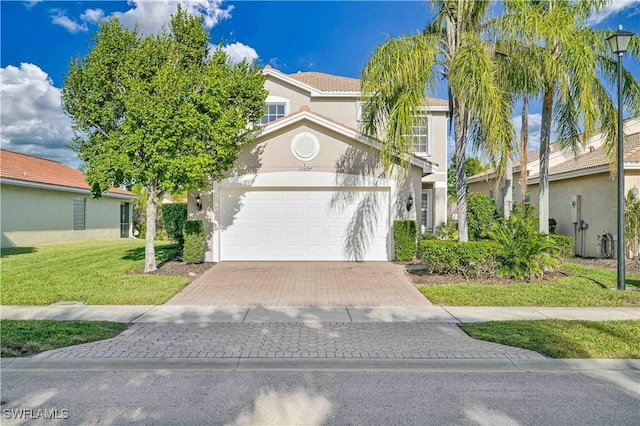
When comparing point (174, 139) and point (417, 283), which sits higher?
point (174, 139)

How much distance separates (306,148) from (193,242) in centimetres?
468

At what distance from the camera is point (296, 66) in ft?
70.8

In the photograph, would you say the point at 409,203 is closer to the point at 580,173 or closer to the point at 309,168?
the point at 309,168

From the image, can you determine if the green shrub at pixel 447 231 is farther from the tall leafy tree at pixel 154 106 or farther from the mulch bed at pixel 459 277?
the tall leafy tree at pixel 154 106

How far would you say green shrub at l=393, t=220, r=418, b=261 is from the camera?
12.8 meters

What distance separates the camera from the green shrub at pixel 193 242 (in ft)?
40.6

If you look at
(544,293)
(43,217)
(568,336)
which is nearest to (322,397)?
(568,336)

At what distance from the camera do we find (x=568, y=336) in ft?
18.6

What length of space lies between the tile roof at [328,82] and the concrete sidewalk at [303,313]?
502 inches

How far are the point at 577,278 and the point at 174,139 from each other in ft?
35.1

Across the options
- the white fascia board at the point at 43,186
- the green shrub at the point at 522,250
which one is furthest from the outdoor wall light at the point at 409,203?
the white fascia board at the point at 43,186

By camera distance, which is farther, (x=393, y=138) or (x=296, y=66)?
(x=296, y=66)

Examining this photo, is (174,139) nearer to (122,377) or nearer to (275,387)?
(122,377)

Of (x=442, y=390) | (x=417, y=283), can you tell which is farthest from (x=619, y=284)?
(x=442, y=390)
